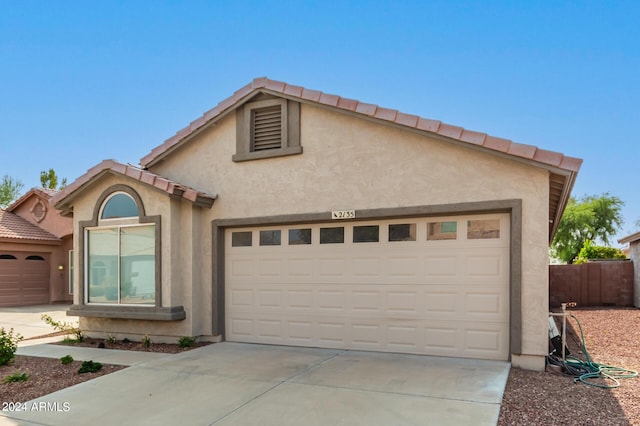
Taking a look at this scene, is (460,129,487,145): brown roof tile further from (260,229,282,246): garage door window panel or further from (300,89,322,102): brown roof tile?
(260,229,282,246): garage door window panel

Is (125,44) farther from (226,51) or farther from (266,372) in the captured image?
(266,372)

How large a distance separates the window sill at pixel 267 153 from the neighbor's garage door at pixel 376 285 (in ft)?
4.95

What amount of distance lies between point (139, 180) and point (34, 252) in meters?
13.5

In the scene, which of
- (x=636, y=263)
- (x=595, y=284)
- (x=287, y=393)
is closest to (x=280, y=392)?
(x=287, y=393)

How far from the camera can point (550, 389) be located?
19.9ft

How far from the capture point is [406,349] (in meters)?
8.16

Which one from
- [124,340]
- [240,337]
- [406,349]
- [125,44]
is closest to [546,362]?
[406,349]

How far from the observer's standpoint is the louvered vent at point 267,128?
9422 millimetres

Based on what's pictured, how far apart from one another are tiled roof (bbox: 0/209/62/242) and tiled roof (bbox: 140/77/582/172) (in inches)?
462

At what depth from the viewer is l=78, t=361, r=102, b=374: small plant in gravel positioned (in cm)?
730

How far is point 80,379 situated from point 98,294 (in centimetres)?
348

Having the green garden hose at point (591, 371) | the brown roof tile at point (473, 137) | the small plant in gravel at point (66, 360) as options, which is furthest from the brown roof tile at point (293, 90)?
the green garden hose at point (591, 371)

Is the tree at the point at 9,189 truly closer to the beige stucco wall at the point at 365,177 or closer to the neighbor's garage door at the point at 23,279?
the neighbor's garage door at the point at 23,279

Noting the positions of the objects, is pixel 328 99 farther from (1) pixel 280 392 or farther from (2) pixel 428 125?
(1) pixel 280 392
